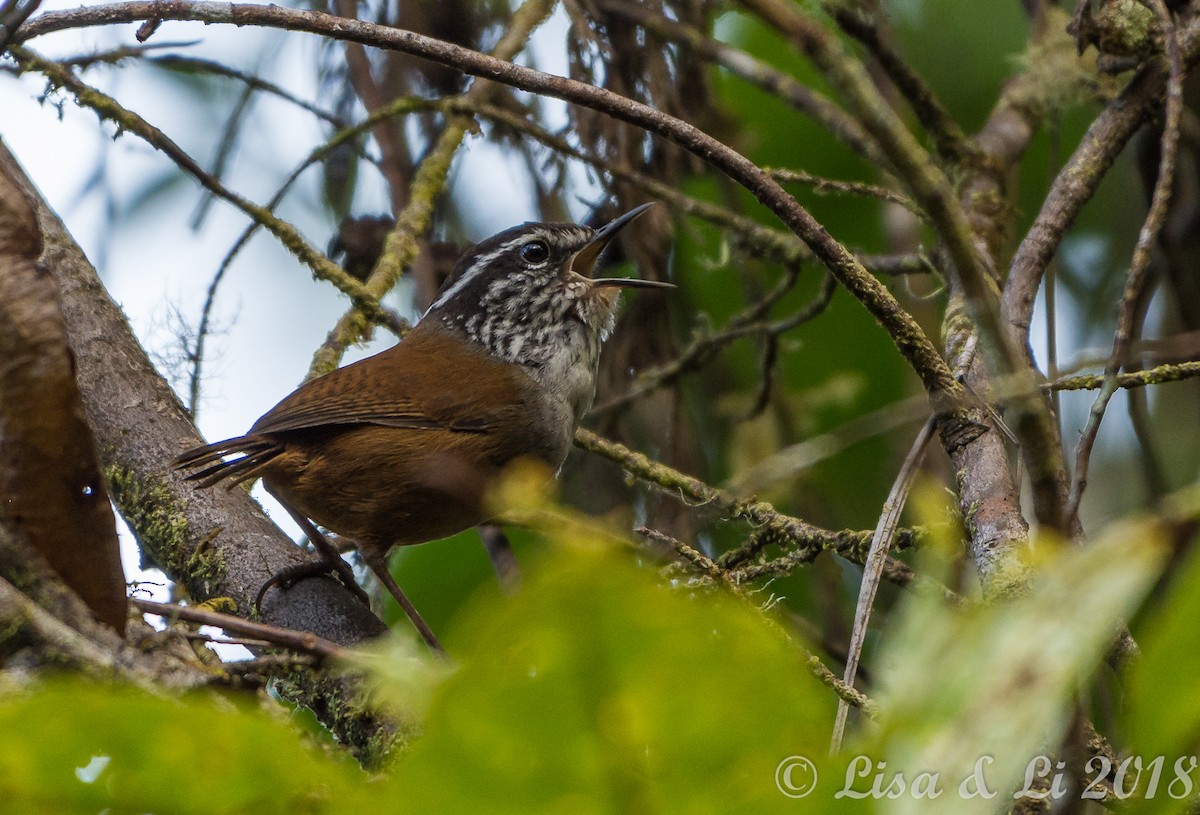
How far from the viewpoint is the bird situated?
337cm

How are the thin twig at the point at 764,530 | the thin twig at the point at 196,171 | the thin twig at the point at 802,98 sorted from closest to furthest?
1. the thin twig at the point at 802,98
2. the thin twig at the point at 764,530
3. the thin twig at the point at 196,171

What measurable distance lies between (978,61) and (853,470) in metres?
1.76

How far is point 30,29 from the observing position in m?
2.72

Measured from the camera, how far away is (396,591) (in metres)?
3.33

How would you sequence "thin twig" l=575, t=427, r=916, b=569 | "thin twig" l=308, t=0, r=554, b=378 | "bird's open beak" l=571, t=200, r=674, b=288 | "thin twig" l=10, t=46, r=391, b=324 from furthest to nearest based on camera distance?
"bird's open beak" l=571, t=200, r=674, b=288
"thin twig" l=308, t=0, r=554, b=378
"thin twig" l=10, t=46, r=391, b=324
"thin twig" l=575, t=427, r=916, b=569

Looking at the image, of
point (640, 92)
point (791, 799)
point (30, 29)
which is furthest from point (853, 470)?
point (791, 799)

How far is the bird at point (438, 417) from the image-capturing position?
133 inches

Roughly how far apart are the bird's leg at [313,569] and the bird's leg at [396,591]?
102mm

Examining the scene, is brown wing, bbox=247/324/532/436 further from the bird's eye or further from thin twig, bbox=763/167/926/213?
thin twig, bbox=763/167/926/213

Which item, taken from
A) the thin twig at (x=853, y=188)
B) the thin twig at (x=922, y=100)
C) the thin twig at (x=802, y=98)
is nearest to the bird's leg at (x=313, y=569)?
the thin twig at (x=853, y=188)

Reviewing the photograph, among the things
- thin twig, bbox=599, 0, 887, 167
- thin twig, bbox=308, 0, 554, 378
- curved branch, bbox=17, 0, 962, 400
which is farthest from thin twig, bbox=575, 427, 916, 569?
thin twig, bbox=308, 0, 554, 378

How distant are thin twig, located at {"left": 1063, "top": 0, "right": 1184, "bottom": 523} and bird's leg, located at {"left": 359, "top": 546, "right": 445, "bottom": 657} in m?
1.80

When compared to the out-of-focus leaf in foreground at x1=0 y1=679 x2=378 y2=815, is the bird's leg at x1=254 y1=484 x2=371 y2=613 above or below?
above

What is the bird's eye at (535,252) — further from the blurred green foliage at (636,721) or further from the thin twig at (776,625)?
the blurred green foliage at (636,721)
